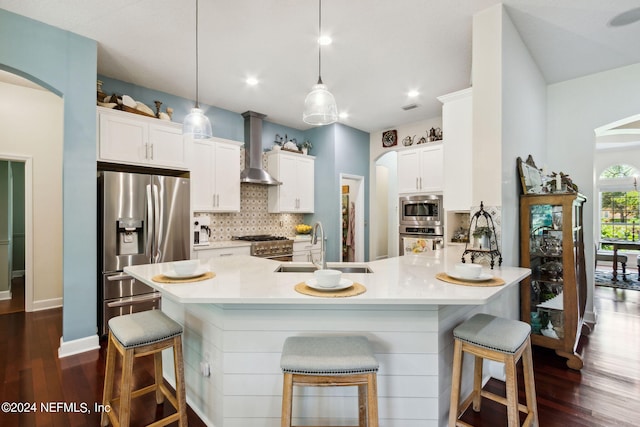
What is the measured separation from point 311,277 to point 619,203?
390 inches

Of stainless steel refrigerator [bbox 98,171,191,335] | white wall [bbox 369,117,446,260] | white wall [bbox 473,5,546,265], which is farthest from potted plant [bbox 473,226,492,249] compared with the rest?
stainless steel refrigerator [bbox 98,171,191,335]

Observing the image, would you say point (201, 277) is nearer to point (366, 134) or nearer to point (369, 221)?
point (369, 221)

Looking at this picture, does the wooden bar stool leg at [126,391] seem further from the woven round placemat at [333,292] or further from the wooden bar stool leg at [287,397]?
the woven round placemat at [333,292]

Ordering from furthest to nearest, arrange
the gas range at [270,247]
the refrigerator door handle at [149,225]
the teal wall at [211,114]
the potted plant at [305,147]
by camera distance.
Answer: the potted plant at [305,147]
the gas range at [270,247]
the teal wall at [211,114]
the refrigerator door handle at [149,225]

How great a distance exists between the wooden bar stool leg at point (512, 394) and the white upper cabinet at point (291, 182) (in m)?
4.14

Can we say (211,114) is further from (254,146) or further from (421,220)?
(421,220)

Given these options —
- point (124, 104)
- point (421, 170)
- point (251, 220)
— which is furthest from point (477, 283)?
point (251, 220)

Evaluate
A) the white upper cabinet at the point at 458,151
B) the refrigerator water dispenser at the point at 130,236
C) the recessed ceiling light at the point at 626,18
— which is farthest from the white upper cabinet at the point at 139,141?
the recessed ceiling light at the point at 626,18

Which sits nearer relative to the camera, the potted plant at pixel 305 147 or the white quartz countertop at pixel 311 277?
the white quartz countertop at pixel 311 277

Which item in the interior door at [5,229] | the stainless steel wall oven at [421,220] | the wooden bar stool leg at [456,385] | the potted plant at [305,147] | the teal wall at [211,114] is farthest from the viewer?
the potted plant at [305,147]

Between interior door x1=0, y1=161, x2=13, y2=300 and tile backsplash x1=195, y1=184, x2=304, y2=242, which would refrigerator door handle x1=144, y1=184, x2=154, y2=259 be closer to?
tile backsplash x1=195, y1=184, x2=304, y2=242

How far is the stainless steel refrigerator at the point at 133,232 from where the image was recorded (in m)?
3.14

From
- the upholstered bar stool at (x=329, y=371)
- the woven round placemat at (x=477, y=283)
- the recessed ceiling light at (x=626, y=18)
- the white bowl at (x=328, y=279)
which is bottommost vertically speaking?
the upholstered bar stool at (x=329, y=371)

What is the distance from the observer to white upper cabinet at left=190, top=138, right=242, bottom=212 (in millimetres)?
4207
